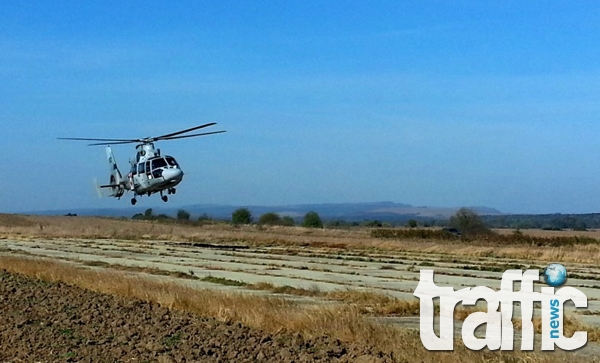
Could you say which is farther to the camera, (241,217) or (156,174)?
(241,217)

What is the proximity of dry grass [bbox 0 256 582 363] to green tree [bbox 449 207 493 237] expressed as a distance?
67.7 meters

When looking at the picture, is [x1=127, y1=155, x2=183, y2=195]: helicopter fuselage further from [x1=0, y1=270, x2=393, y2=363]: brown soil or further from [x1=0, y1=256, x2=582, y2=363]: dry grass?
[x1=0, y1=270, x2=393, y2=363]: brown soil

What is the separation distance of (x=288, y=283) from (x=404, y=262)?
539 inches

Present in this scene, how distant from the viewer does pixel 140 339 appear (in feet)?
44.7

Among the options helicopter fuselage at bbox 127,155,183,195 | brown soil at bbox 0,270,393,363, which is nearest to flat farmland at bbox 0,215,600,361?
brown soil at bbox 0,270,393,363

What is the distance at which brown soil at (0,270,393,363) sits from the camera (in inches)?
468

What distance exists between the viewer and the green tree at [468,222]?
87.5 meters

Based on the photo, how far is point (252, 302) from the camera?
17.0 meters

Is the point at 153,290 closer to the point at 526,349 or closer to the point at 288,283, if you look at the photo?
the point at 288,283

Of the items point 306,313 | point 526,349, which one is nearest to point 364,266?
point 306,313

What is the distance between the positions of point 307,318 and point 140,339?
263 cm

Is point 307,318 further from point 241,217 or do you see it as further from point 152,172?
point 241,217

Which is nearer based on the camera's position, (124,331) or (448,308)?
(124,331)

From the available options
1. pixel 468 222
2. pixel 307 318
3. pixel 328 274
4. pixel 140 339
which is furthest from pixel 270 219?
pixel 140 339
